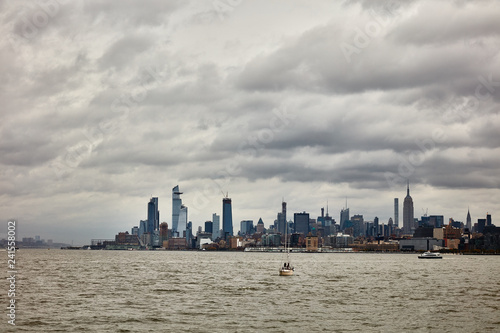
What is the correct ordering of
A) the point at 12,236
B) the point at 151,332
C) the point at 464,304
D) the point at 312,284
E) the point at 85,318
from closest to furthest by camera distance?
the point at 12,236 → the point at 151,332 → the point at 85,318 → the point at 464,304 → the point at 312,284

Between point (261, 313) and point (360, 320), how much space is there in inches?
508

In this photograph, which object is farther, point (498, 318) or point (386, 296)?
point (386, 296)

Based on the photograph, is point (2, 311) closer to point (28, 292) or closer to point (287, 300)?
point (28, 292)

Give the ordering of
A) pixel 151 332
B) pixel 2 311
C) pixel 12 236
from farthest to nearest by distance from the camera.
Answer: pixel 2 311 → pixel 151 332 → pixel 12 236

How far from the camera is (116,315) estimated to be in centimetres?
7425

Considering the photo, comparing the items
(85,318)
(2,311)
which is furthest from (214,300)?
(2,311)

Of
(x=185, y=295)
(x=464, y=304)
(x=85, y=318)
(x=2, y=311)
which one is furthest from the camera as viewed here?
(x=185, y=295)

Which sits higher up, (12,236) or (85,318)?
(12,236)

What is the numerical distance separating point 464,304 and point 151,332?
167ft

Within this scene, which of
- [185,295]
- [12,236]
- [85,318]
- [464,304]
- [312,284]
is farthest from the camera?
[312,284]

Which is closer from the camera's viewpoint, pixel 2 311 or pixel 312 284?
pixel 2 311

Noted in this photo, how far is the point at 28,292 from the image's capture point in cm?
10194

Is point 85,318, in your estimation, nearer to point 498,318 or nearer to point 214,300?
point 214,300

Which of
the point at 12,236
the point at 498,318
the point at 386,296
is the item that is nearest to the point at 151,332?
the point at 12,236
